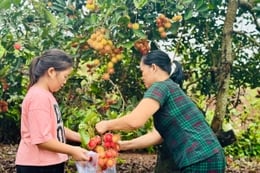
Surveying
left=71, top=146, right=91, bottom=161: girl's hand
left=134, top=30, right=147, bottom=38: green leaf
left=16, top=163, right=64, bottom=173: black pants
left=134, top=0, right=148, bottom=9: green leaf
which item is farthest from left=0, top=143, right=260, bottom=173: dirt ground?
left=71, top=146, right=91, bottom=161: girl's hand

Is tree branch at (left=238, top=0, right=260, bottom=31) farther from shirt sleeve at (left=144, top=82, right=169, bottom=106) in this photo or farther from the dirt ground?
the dirt ground

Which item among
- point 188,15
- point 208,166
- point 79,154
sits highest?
point 188,15

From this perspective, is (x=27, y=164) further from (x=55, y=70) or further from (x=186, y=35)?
(x=186, y=35)

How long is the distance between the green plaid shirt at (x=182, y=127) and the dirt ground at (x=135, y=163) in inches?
104

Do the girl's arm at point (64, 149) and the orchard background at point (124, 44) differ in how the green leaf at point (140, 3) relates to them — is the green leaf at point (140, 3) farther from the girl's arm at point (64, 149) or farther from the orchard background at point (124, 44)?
Result: the girl's arm at point (64, 149)

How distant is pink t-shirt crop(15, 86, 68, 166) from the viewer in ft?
10.1

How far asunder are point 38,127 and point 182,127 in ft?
2.42

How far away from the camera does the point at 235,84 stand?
17.7ft

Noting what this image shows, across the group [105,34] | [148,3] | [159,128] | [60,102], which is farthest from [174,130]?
[60,102]

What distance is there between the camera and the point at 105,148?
127 inches

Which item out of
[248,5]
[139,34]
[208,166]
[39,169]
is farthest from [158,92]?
[248,5]

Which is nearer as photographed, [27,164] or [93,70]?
[27,164]

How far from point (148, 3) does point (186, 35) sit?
86cm

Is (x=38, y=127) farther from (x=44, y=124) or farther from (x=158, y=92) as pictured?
(x=158, y=92)
